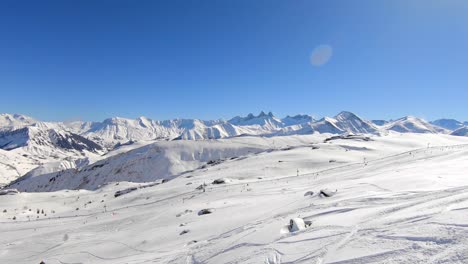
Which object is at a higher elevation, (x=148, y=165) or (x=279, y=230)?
(x=148, y=165)

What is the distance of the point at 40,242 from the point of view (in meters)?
19.4

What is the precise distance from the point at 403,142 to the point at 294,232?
6917 centimetres

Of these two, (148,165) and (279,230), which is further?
(148,165)

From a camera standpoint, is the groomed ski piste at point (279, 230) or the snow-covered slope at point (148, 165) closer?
the groomed ski piste at point (279, 230)

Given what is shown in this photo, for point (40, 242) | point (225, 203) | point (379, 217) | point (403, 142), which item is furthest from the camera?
point (403, 142)

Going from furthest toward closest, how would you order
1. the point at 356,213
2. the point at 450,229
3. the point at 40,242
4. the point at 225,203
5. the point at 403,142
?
the point at 403,142 < the point at 225,203 < the point at 40,242 < the point at 356,213 < the point at 450,229

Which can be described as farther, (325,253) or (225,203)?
(225,203)

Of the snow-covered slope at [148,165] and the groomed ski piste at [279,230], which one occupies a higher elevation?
the snow-covered slope at [148,165]

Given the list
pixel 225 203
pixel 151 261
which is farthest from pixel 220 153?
pixel 151 261

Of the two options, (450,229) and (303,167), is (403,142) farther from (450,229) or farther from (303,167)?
(450,229)

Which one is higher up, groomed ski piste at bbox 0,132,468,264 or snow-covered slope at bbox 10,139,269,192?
snow-covered slope at bbox 10,139,269,192

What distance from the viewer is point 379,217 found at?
1014 centimetres

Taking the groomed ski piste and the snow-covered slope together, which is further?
the snow-covered slope

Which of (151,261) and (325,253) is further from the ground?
(325,253)
